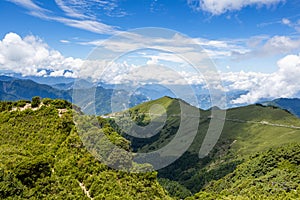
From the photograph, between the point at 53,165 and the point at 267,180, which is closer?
the point at 53,165

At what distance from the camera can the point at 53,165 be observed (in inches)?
1407

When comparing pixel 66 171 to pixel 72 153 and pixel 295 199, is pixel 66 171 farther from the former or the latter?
pixel 295 199

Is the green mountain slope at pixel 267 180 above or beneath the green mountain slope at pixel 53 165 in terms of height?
beneath

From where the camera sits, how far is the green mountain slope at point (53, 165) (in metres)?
30.5

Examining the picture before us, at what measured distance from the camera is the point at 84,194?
1266 inches

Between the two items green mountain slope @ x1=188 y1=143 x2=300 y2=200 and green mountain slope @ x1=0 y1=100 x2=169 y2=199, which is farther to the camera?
green mountain slope @ x1=188 y1=143 x2=300 y2=200

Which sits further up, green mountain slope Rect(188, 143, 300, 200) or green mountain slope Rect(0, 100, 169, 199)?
green mountain slope Rect(0, 100, 169, 199)

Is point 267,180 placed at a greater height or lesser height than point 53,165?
lesser

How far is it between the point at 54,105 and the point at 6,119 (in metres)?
7.49

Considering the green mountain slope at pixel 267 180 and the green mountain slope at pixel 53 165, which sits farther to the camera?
the green mountain slope at pixel 267 180

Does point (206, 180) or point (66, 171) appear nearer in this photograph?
point (66, 171)

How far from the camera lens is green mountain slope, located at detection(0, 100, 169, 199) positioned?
3045cm

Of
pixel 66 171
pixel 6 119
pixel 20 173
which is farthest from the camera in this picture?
pixel 6 119

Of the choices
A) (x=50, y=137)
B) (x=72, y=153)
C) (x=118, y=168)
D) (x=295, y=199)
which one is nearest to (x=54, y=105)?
(x=50, y=137)
